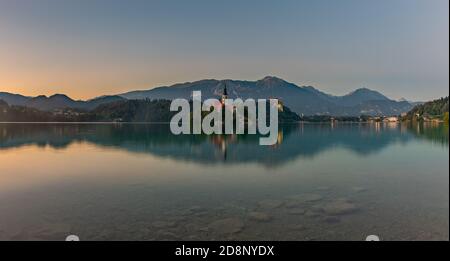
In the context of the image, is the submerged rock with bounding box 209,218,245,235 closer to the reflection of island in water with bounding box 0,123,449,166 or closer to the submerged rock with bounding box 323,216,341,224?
the submerged rock with bounding box 323,216,341,224

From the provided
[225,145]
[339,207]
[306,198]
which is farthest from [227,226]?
[225,145]

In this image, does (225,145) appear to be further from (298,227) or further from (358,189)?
(298,227)

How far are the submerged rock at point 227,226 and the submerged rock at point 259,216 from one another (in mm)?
1303

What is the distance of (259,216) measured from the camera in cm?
2395

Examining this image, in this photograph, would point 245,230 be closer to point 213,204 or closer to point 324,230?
point 324,230

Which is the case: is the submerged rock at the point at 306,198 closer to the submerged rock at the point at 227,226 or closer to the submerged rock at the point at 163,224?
the submerged rock at the point at 227,226

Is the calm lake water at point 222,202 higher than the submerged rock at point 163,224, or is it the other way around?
the submerged rock at point 163,224

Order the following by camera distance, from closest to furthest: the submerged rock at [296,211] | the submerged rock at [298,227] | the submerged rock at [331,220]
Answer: the submerged rock at [298,227], the submerged rock at [331,220], the submerged rock at [296,211]

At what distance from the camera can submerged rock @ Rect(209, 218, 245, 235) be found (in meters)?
20.5

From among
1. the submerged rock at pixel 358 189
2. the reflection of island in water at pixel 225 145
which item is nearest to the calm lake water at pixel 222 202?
the submerged rock at pixel 358 189

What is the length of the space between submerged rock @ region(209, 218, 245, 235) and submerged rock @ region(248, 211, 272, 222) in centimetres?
130

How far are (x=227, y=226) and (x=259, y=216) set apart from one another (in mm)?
3441

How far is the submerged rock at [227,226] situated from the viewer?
2047cm
